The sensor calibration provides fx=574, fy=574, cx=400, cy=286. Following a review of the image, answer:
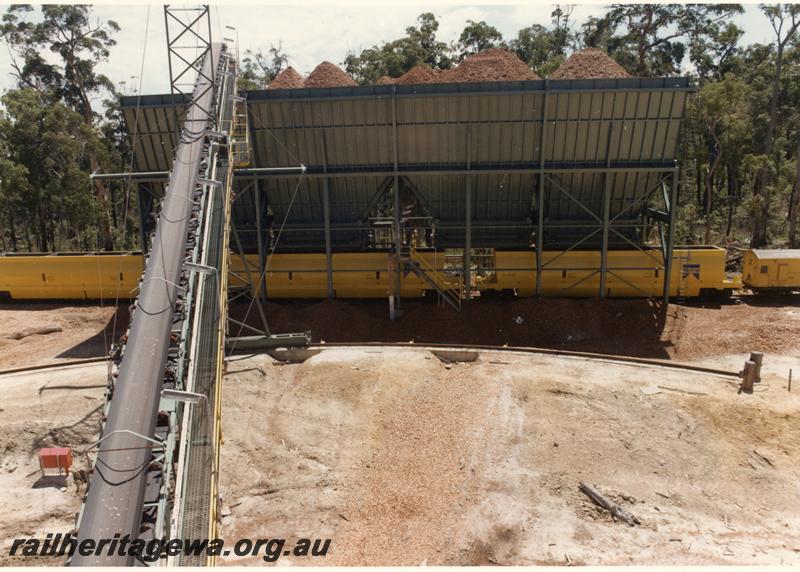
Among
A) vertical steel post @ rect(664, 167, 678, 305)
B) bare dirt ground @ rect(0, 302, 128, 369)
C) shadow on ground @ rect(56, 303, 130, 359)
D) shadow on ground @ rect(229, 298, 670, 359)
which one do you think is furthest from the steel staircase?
bare dirt ground @ rect(0, 302, 128, 369)

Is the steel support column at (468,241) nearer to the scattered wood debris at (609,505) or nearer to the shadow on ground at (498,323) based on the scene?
the shadow on ground at (498,323)

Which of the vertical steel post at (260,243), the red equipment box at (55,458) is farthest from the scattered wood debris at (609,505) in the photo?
the vertical steel post at (260,243)

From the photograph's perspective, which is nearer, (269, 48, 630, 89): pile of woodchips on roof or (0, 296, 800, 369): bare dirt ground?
(0, 296, 800, 369): bare dirt ground

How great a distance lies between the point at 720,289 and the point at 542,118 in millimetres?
11049

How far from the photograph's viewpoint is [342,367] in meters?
17.1

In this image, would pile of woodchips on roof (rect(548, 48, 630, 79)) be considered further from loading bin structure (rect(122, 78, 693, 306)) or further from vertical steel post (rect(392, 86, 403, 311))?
vertical steel post (rect(392, 86, 403, 311))

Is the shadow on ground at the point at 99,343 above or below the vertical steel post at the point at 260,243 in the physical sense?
below

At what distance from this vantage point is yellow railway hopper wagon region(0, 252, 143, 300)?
26406 mm

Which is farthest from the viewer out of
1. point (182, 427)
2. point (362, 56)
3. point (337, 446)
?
point (362, 56)

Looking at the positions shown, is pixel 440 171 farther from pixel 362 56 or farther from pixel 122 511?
pixel 362 56

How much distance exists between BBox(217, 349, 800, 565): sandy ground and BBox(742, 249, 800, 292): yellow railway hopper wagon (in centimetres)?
967

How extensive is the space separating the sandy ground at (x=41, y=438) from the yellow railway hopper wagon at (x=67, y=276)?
9.55m

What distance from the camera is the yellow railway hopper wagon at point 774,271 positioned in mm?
24547

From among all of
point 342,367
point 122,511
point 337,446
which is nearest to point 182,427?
point 122,511
